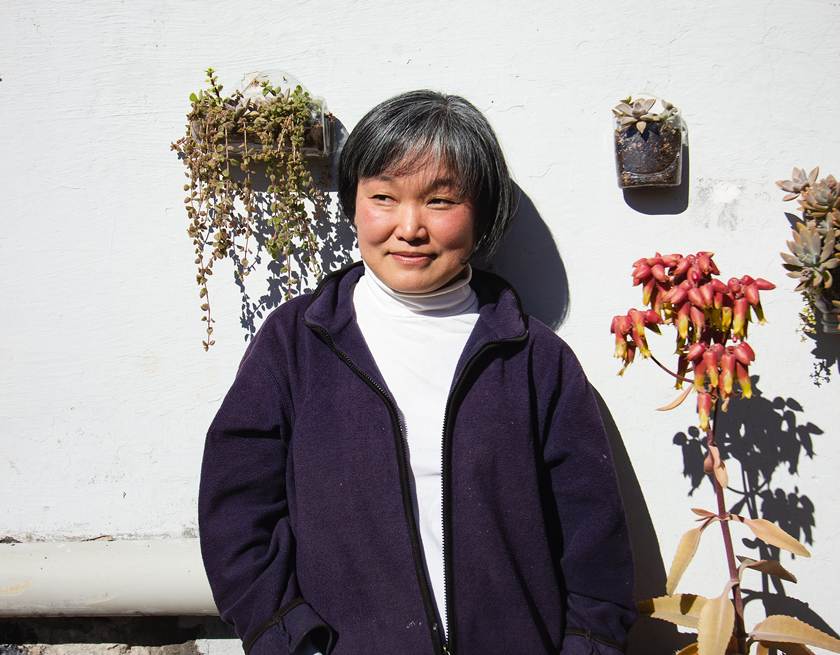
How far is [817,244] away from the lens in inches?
69.6

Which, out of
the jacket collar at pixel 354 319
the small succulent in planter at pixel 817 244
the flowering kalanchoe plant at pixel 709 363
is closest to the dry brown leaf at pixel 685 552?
the flowering kalanchoe plant at pixel 709 363

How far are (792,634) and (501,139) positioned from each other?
6.01ft

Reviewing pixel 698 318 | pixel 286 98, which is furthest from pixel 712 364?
pixel 286 98

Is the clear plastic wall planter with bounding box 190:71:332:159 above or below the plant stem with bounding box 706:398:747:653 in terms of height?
above

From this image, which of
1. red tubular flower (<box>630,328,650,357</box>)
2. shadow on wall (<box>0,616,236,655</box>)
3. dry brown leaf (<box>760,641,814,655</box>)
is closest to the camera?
red tubular flower (<box>630,328,650,357</box>)

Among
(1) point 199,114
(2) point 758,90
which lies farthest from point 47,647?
(2) point 758,90

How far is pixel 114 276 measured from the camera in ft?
7.15

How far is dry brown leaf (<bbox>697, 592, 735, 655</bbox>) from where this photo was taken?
156cm

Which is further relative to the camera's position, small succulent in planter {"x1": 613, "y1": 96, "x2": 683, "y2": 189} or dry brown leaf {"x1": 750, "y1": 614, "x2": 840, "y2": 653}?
small succulent in planter {"x1": 613, "y1": 96, "x2": 683, "y2": 189}

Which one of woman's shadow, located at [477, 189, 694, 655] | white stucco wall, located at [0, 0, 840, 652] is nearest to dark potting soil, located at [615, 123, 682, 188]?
white stucco wall, located at [0, 0, 840, 652]

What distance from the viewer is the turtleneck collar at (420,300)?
171 centimetres

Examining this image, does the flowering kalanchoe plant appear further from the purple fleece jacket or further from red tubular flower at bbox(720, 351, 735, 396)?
the purple fleece jacket

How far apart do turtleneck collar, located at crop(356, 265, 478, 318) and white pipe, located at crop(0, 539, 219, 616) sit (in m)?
1.23

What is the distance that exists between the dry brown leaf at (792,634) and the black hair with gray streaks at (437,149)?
1.44 meters
